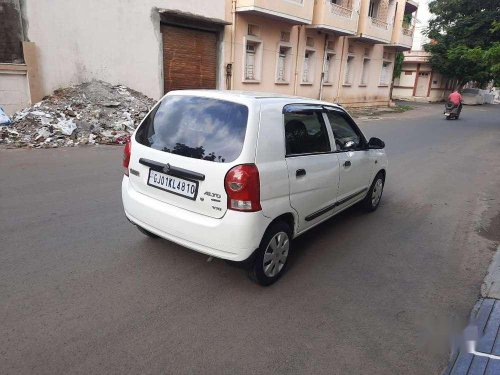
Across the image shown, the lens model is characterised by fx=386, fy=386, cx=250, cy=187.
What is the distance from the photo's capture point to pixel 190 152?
3.30 meters

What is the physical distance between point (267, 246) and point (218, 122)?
1.17 metres

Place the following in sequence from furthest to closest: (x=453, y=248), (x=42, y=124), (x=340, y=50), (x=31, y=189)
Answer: (x=340, y=50) → (x=42, y=124) → (x=31, y=189) → (x=453, y=248)

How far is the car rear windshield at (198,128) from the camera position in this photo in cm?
320

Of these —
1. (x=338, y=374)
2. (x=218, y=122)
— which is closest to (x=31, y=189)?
(x=218, y=122)

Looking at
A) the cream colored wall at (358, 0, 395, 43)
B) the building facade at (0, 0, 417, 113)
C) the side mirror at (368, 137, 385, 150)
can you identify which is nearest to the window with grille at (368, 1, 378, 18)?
the cream colored wall at (358, 0, 395, 43)

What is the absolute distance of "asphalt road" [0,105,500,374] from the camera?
8.70 feet

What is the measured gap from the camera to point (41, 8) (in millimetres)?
11062

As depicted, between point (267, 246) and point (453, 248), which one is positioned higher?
point (267, 246)

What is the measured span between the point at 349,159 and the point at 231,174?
2015mm

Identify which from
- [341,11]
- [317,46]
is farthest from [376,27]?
[317,46]

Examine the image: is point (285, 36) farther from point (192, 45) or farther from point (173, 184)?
point (173, 184)

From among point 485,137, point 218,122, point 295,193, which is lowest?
point 485,137

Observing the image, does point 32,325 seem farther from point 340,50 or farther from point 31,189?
point 340,50

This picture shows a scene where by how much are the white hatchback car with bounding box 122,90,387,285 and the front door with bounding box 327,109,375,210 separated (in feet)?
1.34
